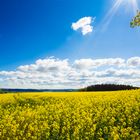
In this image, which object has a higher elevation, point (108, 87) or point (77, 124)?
point (108, 87)

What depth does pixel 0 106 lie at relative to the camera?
71.4ft

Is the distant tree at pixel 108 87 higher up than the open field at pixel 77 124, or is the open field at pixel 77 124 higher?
the distant tree at pixel 108 87

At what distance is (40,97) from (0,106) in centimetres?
434

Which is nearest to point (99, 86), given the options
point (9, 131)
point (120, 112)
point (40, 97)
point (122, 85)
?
point (122, 85)

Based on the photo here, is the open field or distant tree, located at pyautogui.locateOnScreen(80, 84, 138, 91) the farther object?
distant tree, located at pyautogui.locateOnScreen(80, 84, 138, 91)

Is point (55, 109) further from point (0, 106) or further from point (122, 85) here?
point (122, 85)

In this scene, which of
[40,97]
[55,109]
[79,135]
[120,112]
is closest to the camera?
[79,135]

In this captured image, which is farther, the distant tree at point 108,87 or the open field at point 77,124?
the distant tree at point 108,87

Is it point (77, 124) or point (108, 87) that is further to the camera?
point (108, 87)

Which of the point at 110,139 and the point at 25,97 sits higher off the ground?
the point at 25,97

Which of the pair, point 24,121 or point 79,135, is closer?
point 79,135

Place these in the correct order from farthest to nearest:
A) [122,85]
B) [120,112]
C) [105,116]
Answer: [122,85]
[120,112]
[105,116]

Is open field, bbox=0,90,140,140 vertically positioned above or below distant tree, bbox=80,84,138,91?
below

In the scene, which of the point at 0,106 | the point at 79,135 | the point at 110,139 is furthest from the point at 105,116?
the point at 0,106
